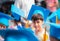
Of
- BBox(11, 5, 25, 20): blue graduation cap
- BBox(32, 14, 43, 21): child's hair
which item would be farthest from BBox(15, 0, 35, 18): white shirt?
BBox(32, 14, 43, 21): child's hair

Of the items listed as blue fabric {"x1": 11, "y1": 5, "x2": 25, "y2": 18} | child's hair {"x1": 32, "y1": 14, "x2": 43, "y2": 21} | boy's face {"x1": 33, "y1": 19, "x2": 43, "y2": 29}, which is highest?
blue fabric {"x1": 11, "y1": 5, "x2": 25, "y2": 18}

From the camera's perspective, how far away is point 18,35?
120 centimetres

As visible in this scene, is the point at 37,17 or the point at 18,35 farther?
the point at 37,17

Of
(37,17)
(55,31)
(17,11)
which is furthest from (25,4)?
(55,31)

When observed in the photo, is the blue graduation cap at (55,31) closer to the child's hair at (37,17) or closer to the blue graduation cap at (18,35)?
the blue graduation cap at (18,35)

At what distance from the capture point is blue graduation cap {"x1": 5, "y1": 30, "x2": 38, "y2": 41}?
1.20 meters

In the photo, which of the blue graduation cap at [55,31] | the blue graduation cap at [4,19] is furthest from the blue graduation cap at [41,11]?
the blue graduation cap at [55,31]

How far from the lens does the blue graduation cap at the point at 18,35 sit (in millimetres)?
1195

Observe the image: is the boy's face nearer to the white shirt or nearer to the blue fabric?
the blue fabric

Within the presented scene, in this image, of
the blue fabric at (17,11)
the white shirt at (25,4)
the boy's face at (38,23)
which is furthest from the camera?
the white shirt at (25,4)

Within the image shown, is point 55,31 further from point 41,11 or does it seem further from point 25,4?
point 25,4

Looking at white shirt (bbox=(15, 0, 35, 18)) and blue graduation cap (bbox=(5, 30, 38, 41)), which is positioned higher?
white shirt (bbox=(15, 0, 35, 18))

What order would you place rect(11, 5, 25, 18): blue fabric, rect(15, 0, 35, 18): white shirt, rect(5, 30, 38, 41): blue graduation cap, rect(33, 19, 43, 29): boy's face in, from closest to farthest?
1. rect(5, 30, 38, 41): blue graduation cap
2. rect(33, 19, 43, 29): boy's face
3. rect(11, 5, 25, 18): blue fabric
4. rect(15, 0, 35, 18): white shirt

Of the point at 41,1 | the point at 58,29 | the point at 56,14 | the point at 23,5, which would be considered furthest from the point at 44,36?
the point at 41,1
